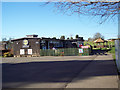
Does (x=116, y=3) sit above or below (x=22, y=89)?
above

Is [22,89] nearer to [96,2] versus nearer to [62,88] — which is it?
[62,88]

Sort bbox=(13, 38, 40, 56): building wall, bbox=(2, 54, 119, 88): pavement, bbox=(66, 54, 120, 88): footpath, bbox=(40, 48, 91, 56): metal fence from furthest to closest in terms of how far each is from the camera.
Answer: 1. bbox=(13, 38, 40, 56): building wall
2. bbox=(40, 48, 91, 56): metal fence
3. bbox=(2, 54, 119, 88): pavement
4. bbox=(66, 54, 120, 88): footpath

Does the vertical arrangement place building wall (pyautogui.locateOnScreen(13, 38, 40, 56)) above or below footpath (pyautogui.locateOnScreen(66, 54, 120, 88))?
above

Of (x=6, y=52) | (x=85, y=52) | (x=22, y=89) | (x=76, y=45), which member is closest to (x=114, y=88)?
(x=22, y=89)

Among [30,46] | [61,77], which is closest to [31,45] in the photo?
[30,46]

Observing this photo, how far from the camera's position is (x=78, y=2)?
5.34 meters

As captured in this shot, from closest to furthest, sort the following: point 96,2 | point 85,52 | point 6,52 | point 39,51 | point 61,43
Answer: point 96,2 < point 85,52 < point 39,51 < point 6,52 < point 61,43

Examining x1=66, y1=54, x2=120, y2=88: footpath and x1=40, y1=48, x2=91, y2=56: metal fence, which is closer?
x1=66, y1=54, x2=120, y2=88: footpath

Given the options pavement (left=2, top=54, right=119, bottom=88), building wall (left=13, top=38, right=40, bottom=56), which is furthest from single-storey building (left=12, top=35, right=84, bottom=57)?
pavement (left=2, top=54, right=119, bottom=88)

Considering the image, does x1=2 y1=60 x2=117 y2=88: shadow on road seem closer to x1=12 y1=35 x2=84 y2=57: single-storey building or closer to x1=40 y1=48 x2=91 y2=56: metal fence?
x1=40 y1=48 x2=91 y2=56: metal fence

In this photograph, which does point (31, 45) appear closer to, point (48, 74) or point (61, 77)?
point (48, 74)

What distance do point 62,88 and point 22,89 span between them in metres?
1.62

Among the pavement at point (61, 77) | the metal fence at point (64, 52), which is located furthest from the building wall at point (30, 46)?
the pavement at point (61, 77)

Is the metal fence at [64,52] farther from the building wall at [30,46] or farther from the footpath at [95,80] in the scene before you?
the footpath at [95,80]
